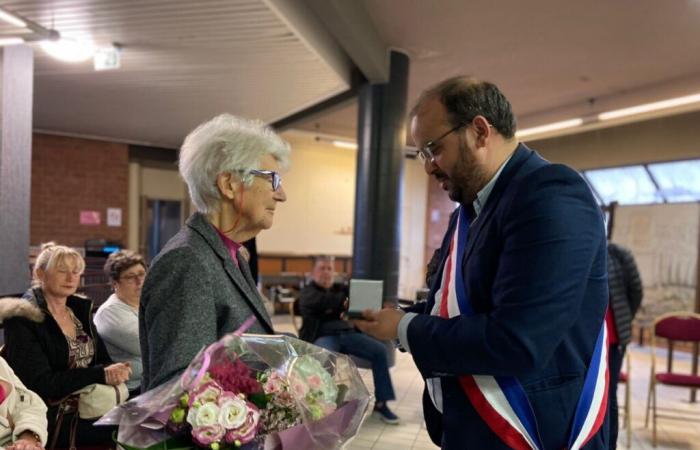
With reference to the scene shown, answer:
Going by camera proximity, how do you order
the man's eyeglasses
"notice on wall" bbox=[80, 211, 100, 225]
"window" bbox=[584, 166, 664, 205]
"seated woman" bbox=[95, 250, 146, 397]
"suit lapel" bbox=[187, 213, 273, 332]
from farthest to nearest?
"notice on wall" bbox=[80, 211, 100, 225]
"window" bbox=[584, 166, 664, 205]
the man's eyeglasses
"seated woman" bbox=[95, 250, 146, 397]
"suit lapel" bbox=[187, 213, 273, 332]

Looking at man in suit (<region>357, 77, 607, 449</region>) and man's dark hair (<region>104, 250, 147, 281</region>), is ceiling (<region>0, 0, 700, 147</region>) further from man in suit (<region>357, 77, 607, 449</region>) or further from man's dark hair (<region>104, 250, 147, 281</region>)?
man in suit (<region>357, 77, 607, 449</region>)

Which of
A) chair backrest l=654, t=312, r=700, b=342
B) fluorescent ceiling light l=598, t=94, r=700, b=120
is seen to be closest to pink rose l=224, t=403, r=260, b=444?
chair backrest l=654, t=312, r=700, b=342

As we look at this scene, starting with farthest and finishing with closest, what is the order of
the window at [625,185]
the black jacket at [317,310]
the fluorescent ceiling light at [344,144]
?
the fluorescent ceiling light at [344,144], the window at [625,185], the black jacket at [317,310]

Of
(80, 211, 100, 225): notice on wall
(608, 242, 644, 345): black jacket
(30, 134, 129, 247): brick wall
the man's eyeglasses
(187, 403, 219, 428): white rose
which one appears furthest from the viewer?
(80, 211, 100, 225): notice on wall

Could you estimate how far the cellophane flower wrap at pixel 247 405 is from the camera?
899 mm

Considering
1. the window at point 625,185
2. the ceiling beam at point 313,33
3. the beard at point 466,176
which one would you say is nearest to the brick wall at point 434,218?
the window at point 625,185

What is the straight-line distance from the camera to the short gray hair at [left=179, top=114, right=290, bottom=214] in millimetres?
1247

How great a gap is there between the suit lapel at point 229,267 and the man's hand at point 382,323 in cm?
25

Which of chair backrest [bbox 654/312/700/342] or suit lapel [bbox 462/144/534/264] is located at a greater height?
suit lapel [bbox 462/144/534/264]

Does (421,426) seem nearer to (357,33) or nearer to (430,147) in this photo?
(430,147)

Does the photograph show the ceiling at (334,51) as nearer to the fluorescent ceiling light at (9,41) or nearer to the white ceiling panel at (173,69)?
the white ceiling panel at (173,69)

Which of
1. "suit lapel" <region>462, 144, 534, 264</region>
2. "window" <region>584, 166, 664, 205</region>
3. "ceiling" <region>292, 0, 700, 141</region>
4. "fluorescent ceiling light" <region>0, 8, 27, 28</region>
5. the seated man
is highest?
"ceiling" <region>292, 0, 700, 141</region>

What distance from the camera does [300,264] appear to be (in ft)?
31.5

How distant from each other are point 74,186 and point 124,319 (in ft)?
22.6
